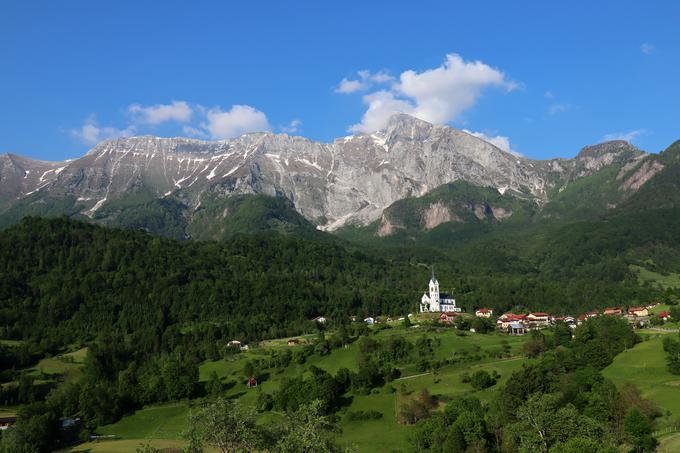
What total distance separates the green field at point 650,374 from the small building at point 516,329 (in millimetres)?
34266

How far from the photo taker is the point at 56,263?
198875 mm

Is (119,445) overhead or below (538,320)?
below

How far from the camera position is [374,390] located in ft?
335

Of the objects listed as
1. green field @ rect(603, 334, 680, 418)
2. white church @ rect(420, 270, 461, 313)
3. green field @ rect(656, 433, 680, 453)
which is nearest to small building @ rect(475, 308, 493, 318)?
white church @ rect(420, 270, 461, 313)

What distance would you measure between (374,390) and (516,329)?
170 feet

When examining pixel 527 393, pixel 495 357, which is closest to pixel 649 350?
pixel 495 357

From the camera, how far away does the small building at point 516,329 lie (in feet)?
460

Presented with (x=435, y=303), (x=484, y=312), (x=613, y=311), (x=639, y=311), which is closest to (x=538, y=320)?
(x=484, y=312)

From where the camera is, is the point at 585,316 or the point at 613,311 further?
the point at 613,311

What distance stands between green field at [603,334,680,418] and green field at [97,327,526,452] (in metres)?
15.8

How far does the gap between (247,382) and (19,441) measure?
134 ft

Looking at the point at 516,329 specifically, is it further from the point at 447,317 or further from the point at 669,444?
the point at 669,444

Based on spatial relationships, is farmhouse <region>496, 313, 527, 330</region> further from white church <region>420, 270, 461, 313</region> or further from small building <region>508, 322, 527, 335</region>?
white church <region>420, 270, 461, 313</region>

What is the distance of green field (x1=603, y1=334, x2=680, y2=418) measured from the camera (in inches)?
3044
